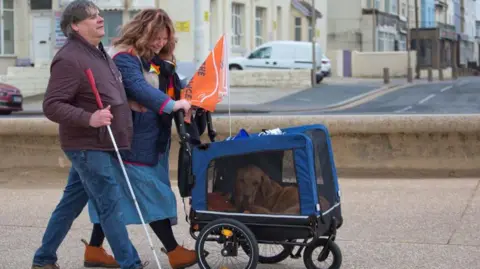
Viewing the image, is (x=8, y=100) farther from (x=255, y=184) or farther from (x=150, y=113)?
(x=255, y=184)

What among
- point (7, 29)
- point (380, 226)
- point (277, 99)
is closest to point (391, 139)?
point (380, 226)

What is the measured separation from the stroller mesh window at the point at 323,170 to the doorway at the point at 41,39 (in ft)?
110

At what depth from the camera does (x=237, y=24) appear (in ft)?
141

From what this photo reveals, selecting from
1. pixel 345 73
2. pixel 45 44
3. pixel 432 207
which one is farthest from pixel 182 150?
pixel 345 73

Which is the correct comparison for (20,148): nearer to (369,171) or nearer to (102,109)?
(369,171)

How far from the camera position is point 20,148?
10523 millimetres

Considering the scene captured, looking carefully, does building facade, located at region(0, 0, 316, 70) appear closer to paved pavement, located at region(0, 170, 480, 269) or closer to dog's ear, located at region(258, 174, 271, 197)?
paved pavement, located at region(0, 170, 480, 269)

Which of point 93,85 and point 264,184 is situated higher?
point 93,85

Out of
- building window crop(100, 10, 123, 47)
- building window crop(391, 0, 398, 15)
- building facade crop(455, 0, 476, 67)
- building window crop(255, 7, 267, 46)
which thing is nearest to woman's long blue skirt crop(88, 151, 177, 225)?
building window crop(100, 10, 123, 47)

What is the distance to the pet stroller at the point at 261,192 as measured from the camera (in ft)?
18.3

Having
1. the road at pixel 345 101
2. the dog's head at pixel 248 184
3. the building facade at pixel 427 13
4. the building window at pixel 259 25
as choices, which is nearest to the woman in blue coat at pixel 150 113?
the dog's head at pixel 248 184

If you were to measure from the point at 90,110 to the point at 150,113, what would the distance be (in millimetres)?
487

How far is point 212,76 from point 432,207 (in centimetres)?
329

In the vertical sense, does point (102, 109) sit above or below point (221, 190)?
above
